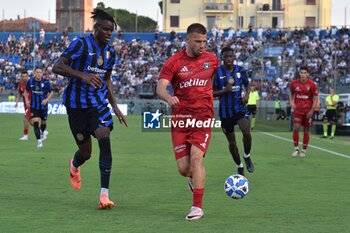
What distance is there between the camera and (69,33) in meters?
70.8

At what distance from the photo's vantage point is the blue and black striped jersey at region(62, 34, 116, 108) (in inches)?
370

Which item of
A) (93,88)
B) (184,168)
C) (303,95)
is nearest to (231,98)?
(93,88)

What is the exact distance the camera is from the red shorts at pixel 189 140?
883 centimetres

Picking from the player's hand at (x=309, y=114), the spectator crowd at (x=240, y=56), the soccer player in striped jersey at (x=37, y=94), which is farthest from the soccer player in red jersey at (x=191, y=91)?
the spectator crowd at (x=240, y=56)

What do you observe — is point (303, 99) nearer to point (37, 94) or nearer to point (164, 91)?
point (37, 94)

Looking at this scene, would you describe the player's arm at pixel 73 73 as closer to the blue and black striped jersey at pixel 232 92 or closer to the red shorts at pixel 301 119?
the blue and black striped jersey at pixel 232 92

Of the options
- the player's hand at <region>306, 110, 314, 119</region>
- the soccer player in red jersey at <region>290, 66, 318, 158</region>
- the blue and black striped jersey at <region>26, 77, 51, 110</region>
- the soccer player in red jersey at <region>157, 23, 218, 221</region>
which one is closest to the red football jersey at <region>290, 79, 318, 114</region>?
the soccer player in red jersey at <region>290, 66, 318, 158</region>

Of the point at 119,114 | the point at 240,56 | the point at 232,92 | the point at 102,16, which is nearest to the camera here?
the point at 102,16

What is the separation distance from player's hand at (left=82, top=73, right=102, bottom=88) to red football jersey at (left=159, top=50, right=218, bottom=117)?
78 centimetres

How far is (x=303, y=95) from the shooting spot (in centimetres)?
1888

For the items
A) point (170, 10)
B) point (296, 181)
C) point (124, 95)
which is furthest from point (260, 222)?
point (170, 10)

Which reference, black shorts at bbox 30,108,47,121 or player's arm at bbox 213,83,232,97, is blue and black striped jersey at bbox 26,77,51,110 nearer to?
black shorts at bbox 30,108,47,121

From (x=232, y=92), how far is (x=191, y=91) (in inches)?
176

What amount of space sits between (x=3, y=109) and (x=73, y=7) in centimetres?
5168
